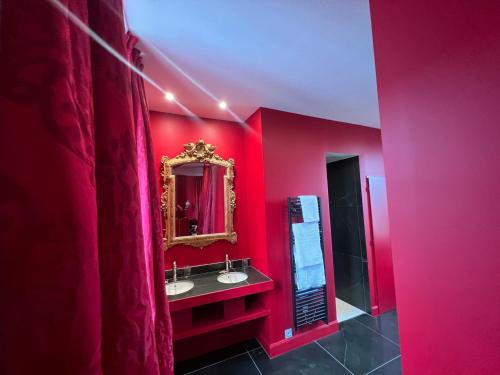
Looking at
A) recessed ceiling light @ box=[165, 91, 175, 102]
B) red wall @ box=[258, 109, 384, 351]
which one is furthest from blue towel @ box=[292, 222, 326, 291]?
recessed ceiling light @ box=[165, 91, 175, 102]

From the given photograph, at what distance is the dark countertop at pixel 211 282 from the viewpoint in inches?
67.6

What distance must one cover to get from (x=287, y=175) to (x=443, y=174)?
1564 mm

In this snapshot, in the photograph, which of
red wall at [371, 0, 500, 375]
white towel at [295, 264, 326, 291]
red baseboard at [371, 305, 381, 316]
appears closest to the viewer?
red wall at [371, 0, 500, 375]

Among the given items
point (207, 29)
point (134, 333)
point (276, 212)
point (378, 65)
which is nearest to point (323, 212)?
point (276, 212)

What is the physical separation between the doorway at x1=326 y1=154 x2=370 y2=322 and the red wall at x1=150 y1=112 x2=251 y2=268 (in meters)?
1.24

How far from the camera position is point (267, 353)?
1.96m

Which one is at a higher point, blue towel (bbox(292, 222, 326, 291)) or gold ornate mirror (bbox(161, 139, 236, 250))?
gold ornate mirror (bbox(161, 139, 236, 250))

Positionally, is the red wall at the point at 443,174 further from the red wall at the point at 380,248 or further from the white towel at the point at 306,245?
the red wall at the point at 380,248

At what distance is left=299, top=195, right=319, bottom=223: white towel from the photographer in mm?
2120

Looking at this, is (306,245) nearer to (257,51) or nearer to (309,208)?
(309,208)

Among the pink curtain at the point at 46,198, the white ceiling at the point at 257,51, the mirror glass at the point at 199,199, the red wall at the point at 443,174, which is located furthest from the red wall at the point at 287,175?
the pink curtain at the point at 46,198

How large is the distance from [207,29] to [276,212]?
161 centimetres

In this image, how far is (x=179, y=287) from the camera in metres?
1.92

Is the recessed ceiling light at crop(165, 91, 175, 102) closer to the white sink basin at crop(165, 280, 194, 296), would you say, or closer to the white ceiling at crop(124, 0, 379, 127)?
the white ceiling at crop(124, 0, 379, 127)
